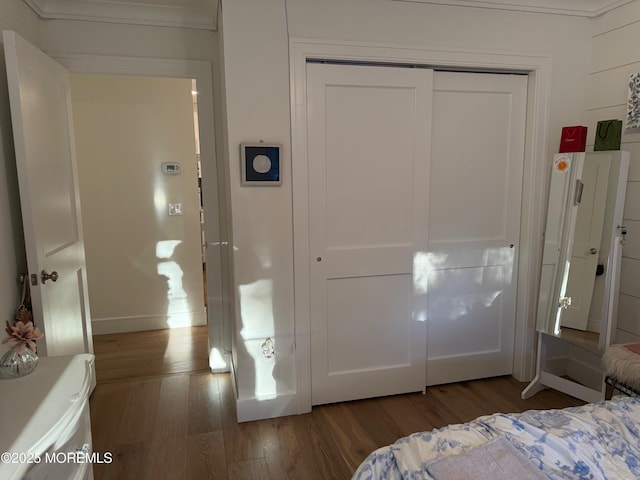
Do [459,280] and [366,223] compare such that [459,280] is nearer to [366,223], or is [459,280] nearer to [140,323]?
[366,223]

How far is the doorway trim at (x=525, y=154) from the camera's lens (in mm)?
2350

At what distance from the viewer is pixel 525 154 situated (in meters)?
2.79

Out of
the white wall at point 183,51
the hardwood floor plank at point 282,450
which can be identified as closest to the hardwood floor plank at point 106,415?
the white wall at point 183,51

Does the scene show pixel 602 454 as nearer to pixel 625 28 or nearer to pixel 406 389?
pixel 406 389

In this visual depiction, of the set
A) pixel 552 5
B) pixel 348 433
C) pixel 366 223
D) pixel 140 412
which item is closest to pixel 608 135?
pixel 552 5

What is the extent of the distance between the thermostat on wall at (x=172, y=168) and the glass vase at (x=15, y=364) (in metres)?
2.65

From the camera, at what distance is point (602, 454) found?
4.18 feet

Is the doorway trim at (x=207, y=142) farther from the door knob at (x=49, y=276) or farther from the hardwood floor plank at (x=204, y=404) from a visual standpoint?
the door knob at (x=49, y=276)

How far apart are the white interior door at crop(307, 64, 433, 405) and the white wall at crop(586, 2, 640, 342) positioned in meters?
1.16

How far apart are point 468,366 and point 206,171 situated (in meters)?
2.27

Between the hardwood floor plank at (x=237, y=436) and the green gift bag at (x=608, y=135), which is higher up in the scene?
the green gift bag at (x=608, y=135)

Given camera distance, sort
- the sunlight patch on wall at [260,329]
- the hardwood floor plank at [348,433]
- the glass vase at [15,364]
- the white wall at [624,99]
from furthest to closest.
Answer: the white wall at [624,99] → the sunlight patch on wall at [260,329] → the hardwood floor plank at [348,433] → the glass vase at [15,364]

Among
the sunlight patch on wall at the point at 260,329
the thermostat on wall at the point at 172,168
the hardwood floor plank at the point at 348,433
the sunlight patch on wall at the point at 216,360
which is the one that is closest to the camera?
the hardwood floor plank at the point at 348,433

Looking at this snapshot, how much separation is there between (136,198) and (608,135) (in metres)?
3.68
